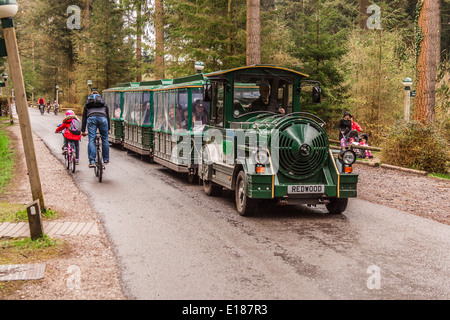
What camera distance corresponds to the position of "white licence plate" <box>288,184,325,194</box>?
8.71 m

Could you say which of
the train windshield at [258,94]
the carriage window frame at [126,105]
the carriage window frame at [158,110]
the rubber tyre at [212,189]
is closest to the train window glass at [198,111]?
the rubber tyre at [212,189]

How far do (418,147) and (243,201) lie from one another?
27.4 ft

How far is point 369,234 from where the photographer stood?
7777 mm

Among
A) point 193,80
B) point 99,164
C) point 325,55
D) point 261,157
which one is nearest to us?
point 261,157

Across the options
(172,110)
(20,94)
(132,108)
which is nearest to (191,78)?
(172,110)

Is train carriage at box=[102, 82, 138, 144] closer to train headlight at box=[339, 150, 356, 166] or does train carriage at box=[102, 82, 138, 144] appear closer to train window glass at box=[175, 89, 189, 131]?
train window glass at box=[175, 89, 189, 131]

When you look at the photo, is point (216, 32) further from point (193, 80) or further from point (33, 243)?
point (33, 243)

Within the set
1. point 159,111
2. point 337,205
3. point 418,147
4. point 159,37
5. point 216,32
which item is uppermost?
point 159,37

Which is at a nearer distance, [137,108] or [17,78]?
[17,78]

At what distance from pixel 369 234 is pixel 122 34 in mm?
38505

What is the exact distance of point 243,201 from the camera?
9.02m

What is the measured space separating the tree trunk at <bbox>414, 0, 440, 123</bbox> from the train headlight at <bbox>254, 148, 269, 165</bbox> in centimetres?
1041

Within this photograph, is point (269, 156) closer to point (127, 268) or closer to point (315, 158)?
point (315, 158)
